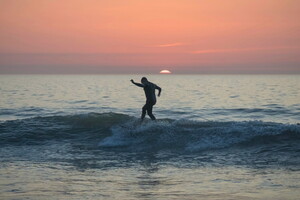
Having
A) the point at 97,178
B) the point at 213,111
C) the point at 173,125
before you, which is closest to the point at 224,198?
the point at 97,178

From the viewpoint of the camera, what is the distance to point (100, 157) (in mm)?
12352

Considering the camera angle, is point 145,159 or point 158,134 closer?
point 145,159

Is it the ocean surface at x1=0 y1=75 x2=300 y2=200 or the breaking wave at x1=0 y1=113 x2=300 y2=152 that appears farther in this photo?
the breaking wave at x1=0 y1=113 x2=300 y2=152

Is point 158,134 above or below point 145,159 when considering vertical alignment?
above

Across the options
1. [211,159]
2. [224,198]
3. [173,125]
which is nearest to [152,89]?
[173,125]

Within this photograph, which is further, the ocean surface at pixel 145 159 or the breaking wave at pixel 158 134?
the breaking wave at pixel 158 134

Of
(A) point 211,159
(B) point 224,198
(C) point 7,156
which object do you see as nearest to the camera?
(B) point 224,198

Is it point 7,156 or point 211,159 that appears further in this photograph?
point 7,156

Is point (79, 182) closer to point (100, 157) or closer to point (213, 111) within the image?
point (100, 157)

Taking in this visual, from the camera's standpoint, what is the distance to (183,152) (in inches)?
514

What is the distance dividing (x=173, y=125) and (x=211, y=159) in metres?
4.64

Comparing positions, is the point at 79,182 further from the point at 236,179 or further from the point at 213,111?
the point at 213,111

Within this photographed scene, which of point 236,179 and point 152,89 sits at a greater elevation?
point 152,89

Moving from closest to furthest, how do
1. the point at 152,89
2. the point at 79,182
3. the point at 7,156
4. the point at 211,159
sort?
1. the point at 79,182
2. the point at 211,159
3. the point at 7,156
4. the point at 152,89
